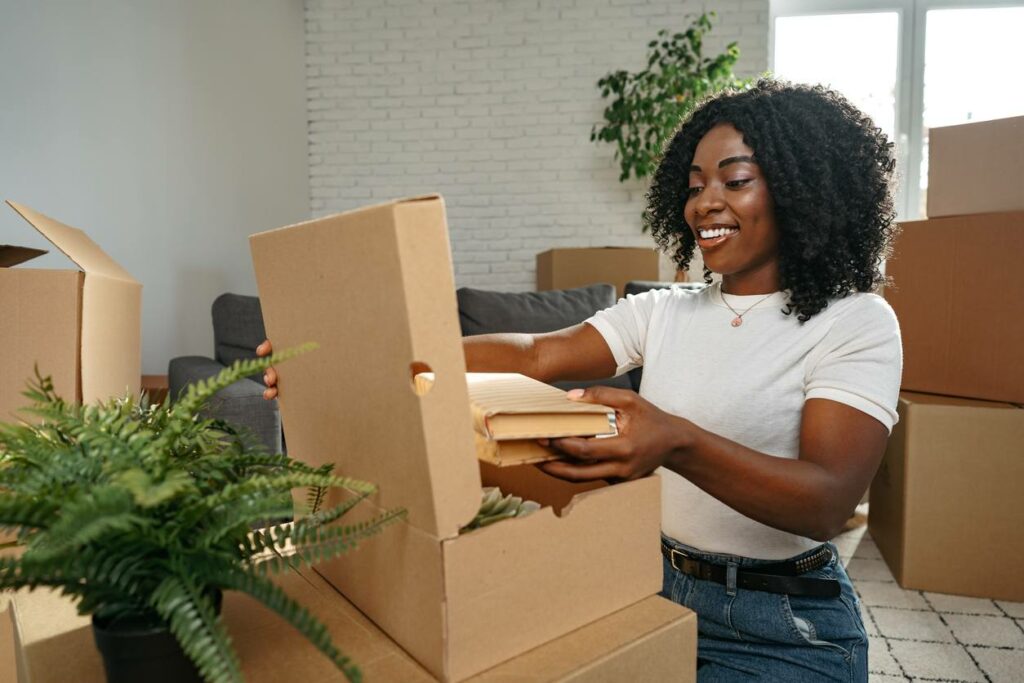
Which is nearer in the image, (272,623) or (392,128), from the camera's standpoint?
(272,623)

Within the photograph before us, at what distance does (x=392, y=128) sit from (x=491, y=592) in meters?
4.25

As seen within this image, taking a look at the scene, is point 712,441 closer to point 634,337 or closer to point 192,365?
point 634,337

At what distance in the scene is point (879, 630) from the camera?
6.06 ft

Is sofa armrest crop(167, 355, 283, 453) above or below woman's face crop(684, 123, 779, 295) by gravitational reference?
below

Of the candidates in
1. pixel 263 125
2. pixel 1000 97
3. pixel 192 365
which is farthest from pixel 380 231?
pixel 1000 97

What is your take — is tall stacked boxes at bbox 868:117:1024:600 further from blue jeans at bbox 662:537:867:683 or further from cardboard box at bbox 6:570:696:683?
cardboard box at bbox 6:570:696:683

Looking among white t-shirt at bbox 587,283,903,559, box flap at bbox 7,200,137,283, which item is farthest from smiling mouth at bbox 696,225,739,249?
box flap at bbox 7,200,137,283

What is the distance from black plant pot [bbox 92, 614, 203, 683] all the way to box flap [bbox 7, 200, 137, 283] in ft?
2.30

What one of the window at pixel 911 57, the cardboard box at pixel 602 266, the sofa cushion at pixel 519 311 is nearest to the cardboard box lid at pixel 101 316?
the sofa cushion at pixel 519 311

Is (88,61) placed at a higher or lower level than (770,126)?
higher

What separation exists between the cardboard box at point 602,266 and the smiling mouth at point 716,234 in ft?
8.44

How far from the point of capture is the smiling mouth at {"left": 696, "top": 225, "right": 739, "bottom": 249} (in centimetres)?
102

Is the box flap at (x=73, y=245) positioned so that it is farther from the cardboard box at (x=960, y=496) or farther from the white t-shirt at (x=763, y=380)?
the cardboard box at (x=960, y=496)

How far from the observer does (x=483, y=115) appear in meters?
4.35
